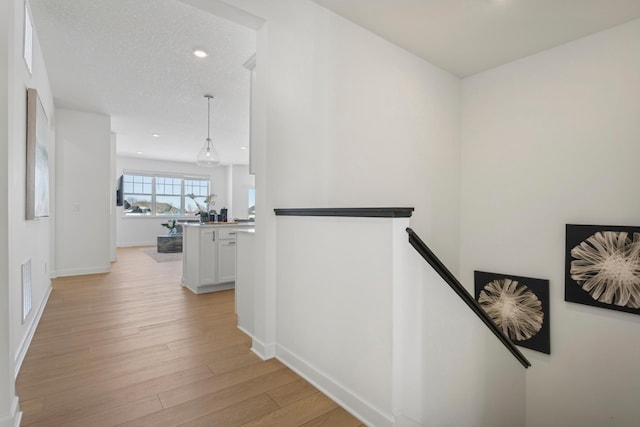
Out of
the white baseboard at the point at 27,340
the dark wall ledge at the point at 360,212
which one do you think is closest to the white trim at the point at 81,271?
the white baseboard at the point at 27,340

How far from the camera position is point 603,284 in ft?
9.27

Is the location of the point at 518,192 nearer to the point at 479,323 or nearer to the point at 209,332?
the point at 479,323

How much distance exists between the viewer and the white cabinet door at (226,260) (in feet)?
13.5

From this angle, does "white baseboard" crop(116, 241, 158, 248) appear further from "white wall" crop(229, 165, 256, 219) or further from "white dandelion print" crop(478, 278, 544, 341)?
"white dandelion print" crop(478, 278, 544, 341)

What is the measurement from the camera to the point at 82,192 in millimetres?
4922

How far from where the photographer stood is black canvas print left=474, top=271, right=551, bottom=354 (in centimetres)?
319

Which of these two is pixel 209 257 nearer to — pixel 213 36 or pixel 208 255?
pixel 208 255

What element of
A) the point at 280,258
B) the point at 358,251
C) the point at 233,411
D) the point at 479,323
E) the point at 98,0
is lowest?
the point at 233,411

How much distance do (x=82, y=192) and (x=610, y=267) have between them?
6781 mm

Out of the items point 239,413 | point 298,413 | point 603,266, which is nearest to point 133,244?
point 239,413

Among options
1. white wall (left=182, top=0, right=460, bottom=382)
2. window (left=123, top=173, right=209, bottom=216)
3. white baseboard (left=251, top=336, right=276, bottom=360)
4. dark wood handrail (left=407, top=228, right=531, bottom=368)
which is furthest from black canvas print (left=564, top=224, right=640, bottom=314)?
window (left=123, top=173, right=209, bottom=216)

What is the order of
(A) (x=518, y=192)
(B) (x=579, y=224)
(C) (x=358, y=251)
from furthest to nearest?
1. (A) (x=518, y=192)
2. (B) (x=579, y=224)
3. (C) (x=358, y=251)

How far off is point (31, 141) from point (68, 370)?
171 centimetres

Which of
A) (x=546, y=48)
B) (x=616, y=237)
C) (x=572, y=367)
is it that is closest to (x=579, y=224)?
(x=616, y=237)
